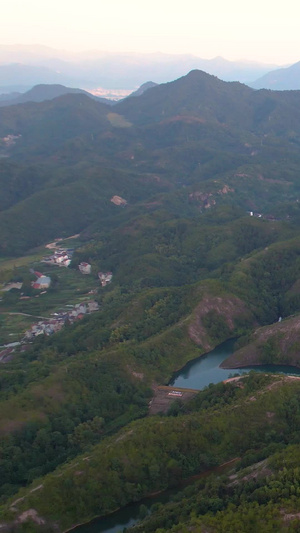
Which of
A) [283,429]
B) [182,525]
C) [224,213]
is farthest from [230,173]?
[182,525]

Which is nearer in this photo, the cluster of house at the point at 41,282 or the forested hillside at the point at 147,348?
the forested hillside at the point at 147,348

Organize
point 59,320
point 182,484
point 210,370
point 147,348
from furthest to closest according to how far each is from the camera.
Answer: point 59,320, point 210,370, point 147,348, point 182,484

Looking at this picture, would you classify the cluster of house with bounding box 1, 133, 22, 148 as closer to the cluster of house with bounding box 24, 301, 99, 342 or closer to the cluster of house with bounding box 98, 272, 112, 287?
the cluster of house with bounding box 98, 272, 112, 287


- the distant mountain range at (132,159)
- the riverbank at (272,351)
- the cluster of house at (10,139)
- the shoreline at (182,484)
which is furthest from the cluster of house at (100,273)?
the cluster of house at (10,139)

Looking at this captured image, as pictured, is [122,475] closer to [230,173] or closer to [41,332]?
[41,332]

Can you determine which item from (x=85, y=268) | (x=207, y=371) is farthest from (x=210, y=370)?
(x=85, y=268)

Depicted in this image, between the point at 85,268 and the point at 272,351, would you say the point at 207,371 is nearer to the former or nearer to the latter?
the point at 272,351

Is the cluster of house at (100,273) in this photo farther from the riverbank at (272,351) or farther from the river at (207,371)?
the riverbank at (272,351)
